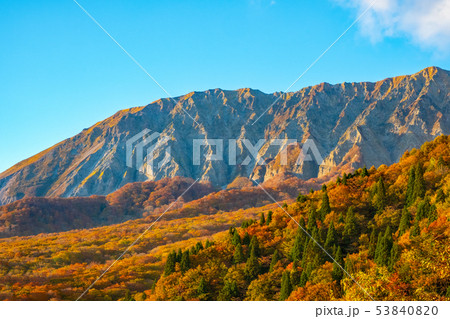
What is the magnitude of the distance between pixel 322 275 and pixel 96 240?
15456cm

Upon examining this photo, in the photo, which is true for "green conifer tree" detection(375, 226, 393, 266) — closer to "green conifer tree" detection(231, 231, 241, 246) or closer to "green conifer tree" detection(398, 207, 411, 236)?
"green conifer tree" detection(398, 207, 411, 236)

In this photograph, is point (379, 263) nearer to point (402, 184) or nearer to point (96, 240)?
point (402, 184)

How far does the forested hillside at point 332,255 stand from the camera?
149 feet

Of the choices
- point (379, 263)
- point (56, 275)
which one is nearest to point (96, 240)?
point (56, 275)

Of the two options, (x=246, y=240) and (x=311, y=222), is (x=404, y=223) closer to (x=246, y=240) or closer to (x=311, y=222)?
(x=311, y=222)

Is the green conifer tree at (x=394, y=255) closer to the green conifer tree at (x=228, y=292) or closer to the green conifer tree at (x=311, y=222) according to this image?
the green conifer tree at (x=311, y=222)

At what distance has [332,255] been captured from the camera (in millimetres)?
67438

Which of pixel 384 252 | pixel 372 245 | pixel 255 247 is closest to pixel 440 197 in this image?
pixel 372 245

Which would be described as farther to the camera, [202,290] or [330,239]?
[330,239]

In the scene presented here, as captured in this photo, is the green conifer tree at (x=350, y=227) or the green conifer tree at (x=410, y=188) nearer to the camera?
the green conifer tree at (x=350, y=227)

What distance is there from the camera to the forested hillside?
4534cm

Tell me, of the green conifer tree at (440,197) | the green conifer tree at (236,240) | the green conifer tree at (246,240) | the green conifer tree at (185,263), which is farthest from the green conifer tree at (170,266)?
the green conifer tree at (440,197)

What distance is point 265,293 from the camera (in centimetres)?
6388
